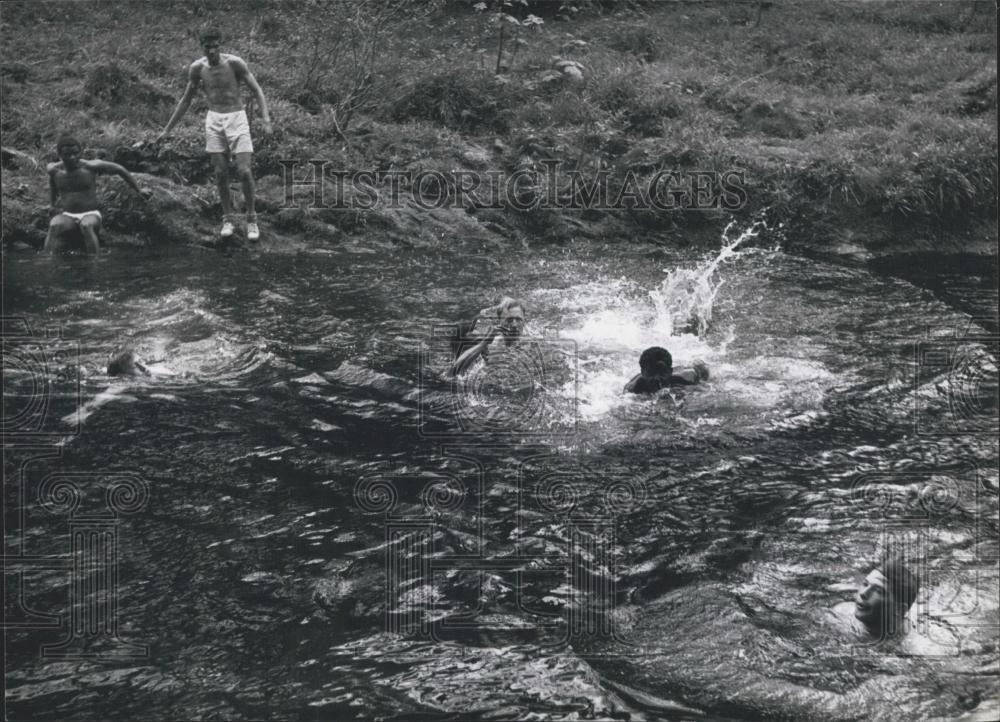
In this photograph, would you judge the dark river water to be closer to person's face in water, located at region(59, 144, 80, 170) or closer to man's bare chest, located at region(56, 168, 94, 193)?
man's bare chest, located at region(56, 168, 94, 193)

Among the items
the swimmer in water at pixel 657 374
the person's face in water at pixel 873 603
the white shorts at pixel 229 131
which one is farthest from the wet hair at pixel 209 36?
the person's face in water at pixel 873 603

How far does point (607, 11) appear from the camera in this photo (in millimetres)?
19438

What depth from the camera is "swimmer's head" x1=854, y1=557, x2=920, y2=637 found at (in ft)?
13.4

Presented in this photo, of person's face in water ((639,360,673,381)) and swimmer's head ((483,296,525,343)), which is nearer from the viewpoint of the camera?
person's face in water ((639,360,673,381))

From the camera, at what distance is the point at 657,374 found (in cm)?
696

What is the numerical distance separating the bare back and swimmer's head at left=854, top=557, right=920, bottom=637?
8118 mm

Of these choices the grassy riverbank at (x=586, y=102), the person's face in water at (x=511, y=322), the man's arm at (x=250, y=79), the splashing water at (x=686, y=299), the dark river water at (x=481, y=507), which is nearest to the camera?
the dark river water at (x=481, y=507)

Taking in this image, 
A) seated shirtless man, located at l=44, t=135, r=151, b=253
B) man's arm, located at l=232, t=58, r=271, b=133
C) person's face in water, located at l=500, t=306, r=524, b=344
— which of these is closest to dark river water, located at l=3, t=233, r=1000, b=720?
person's face in water, located at l=500, t=306, r=524, b=344

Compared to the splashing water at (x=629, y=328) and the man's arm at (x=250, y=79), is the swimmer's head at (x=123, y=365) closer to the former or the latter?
the man's arm at (x=250, y=79)

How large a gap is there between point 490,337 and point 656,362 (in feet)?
4.76

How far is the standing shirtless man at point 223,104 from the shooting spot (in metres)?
9.12

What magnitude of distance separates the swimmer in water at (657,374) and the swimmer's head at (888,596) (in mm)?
2979

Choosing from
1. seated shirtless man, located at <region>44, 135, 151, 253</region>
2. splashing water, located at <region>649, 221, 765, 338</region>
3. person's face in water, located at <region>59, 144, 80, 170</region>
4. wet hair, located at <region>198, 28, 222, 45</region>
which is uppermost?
wet hair, located at <region>198, 28, 222, 45</region>

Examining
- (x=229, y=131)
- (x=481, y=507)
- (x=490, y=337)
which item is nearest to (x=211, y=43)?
(x=229, y=131)
